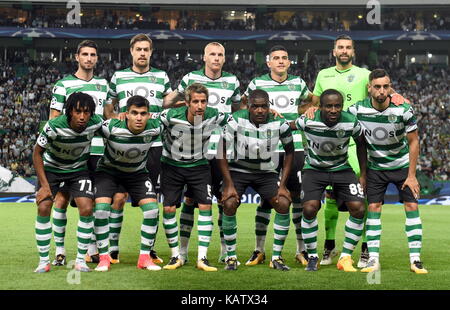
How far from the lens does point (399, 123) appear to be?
7379 millimetres

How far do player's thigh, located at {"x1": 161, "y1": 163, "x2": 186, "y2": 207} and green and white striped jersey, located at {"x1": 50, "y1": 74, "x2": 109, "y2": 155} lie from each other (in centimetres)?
90


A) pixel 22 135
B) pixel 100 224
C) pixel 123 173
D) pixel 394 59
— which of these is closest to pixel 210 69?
pixel 123 173

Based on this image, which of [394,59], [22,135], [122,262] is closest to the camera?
[122,262]

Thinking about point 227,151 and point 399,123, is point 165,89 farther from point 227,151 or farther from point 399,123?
point 399,123

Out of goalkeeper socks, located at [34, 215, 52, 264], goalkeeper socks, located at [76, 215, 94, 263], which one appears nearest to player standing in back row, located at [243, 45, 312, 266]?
goalkeeper socks, located at [76, 215, 94, 263]

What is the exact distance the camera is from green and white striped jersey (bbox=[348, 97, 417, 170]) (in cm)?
738

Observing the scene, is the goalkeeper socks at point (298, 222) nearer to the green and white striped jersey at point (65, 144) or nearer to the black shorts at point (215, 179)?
the black shorts at point (215, 179)

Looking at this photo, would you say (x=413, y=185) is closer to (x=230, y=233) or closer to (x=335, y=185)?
(x=335, y=185)

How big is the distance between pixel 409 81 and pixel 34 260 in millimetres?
32012

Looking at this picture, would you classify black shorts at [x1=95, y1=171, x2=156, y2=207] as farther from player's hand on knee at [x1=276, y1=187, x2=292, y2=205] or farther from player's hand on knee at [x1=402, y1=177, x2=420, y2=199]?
player's hand on knee at [x1=402, y1=177, x2=420, y2=199]

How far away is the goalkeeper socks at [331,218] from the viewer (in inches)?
322

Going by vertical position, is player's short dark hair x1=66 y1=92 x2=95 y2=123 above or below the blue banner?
below

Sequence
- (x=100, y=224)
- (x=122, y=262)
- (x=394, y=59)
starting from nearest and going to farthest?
(x=100, y=224), (x=122, y=262), (x=394, y=59)

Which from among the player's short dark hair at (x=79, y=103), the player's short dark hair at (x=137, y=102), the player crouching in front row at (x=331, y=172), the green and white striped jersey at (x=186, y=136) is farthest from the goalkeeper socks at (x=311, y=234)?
the player's short dark hair at (x=79, y=103)
